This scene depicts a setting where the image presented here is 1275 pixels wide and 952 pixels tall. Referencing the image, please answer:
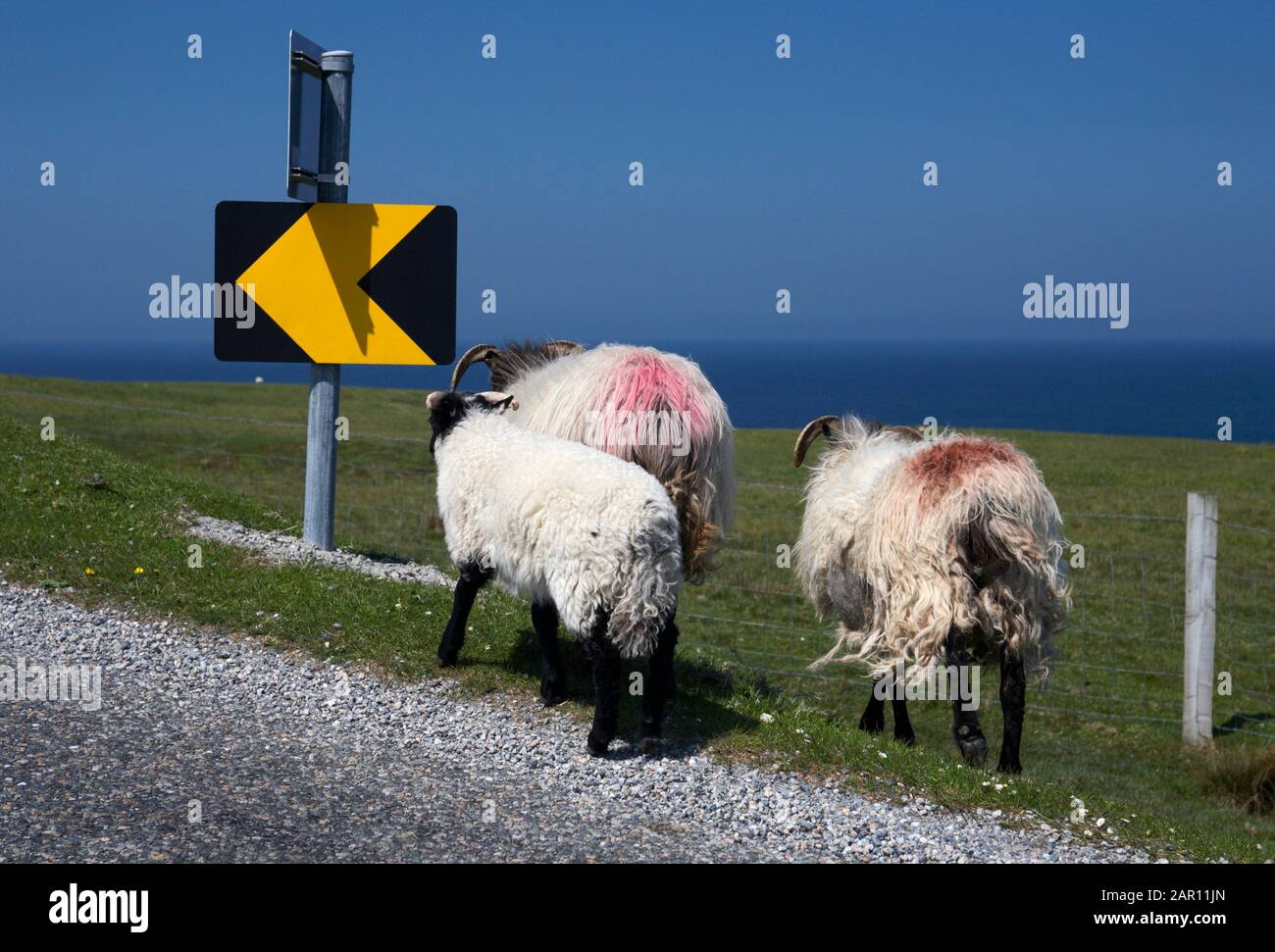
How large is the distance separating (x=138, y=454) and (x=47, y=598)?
69.7ft

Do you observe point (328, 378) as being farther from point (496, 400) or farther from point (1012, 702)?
point (1012, 702)

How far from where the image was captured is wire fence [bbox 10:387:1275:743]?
12.5 meters

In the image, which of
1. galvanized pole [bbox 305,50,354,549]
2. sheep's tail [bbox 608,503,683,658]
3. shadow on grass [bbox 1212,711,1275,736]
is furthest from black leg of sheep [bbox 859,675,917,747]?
shadow on grass [bbox 1212,711,1275,736]

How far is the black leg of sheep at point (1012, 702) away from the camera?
770 cm

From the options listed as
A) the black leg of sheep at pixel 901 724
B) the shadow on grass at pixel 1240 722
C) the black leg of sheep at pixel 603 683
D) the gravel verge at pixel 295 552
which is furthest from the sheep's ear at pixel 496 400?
the shadow on grass at pixel 1240 722

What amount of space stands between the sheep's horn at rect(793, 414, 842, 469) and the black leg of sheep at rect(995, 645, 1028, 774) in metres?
2.35

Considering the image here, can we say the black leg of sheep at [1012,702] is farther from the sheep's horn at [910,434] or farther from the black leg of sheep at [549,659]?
the black leg of sheep at [549,659]

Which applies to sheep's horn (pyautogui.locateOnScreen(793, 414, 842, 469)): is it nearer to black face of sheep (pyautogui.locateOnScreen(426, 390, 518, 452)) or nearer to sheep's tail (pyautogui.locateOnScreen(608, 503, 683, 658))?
black face of sheep (pyautogui.locateOnScreen(426, 390, 518, 452))

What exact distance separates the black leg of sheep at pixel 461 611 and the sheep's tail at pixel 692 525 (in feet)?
4.13

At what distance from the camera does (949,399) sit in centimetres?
11700

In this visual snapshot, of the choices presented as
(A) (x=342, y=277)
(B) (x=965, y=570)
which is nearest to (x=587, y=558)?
(B) (x=965, y=570)

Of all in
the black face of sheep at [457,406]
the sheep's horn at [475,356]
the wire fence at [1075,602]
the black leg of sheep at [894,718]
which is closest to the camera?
the black face of sheep at [457,406]

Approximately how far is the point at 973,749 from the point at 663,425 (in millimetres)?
2749
